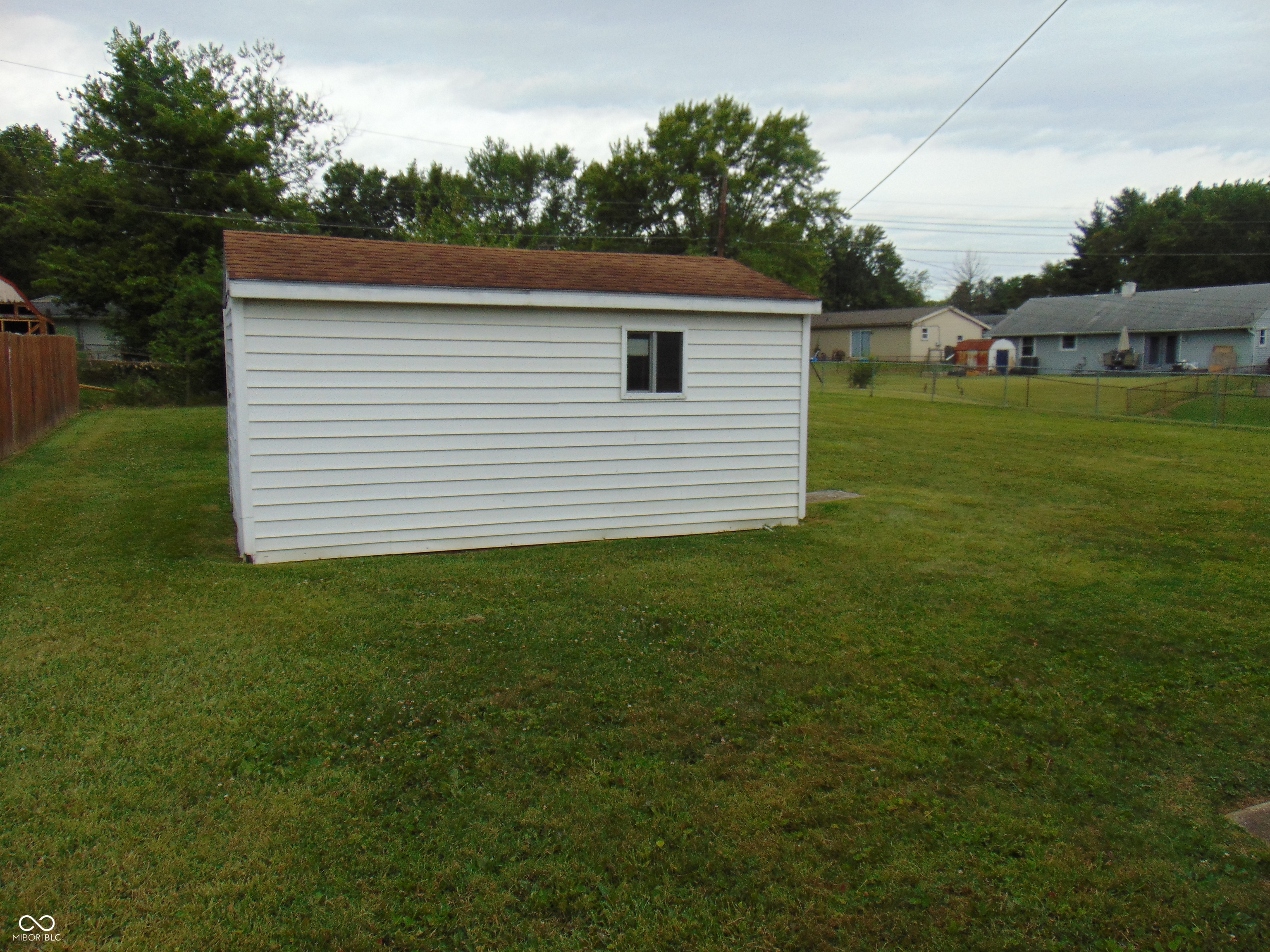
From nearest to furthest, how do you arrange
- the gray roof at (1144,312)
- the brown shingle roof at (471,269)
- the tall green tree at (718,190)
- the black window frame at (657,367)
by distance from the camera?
the brown shingle roof at (471,269) → the black window frame at (657,367) → the gray roof at (1144,312) → the tall green tree at (718,190)

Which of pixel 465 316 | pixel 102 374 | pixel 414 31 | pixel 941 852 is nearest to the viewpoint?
pixel 941 852

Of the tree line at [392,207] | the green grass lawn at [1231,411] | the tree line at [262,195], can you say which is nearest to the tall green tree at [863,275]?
the tree line at [392,207]

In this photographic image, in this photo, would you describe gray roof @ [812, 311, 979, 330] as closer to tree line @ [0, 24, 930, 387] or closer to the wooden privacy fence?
tree line @ [0, 24, 930, 387]

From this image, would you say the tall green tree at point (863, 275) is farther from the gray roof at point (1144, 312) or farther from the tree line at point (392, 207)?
the gray roof at point (1144, 312)

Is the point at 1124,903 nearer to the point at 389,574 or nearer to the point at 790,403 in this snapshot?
the point at 389,574

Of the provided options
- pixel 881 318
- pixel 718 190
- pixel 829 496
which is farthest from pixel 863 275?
pixel 829 496

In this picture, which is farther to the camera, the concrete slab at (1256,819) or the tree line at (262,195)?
the tree line at (262,195)

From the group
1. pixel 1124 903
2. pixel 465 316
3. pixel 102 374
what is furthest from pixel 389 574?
pixel 102 374

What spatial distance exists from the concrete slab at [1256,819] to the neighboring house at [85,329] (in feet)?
118

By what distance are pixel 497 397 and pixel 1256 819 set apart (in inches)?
260

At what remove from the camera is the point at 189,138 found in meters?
28.6

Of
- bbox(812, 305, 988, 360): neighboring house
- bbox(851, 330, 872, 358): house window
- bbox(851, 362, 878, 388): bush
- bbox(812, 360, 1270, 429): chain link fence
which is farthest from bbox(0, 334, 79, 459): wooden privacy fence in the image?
bbox(851, 330, 872, 358): house window

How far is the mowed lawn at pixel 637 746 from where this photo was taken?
3078 millimetres

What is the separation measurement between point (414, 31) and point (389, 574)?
11056mm
